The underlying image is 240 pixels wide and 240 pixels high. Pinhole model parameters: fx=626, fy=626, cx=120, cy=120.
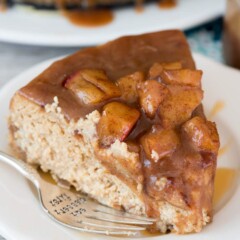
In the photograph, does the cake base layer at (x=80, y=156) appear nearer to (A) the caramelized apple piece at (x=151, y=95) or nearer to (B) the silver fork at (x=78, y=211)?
(B) the silver fork at (x=78, y=211)

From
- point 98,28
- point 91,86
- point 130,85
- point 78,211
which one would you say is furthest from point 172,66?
point 98,28

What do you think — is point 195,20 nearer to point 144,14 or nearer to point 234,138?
point 144,14

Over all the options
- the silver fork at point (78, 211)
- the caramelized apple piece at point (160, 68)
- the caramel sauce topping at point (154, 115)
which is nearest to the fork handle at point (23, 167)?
the silver fork at point (78, 211)

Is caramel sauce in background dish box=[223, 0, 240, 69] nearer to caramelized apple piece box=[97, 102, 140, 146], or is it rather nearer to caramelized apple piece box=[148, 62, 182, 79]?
caramelized apple piece box=[148, 62, 182, 79]

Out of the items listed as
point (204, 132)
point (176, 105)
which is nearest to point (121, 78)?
point (176, 105)

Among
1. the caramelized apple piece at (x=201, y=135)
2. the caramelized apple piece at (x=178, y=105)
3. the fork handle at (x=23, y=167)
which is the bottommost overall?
the fork handle at (x=23, y=167)

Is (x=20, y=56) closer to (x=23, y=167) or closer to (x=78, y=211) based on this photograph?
(x=23, y=167)

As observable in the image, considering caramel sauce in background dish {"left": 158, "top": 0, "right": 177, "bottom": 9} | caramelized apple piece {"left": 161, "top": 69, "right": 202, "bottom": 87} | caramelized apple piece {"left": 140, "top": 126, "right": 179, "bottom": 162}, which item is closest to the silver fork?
caramelized apple piece {"left": 140, "top": 126, "right": 179, "bottom": 162}
